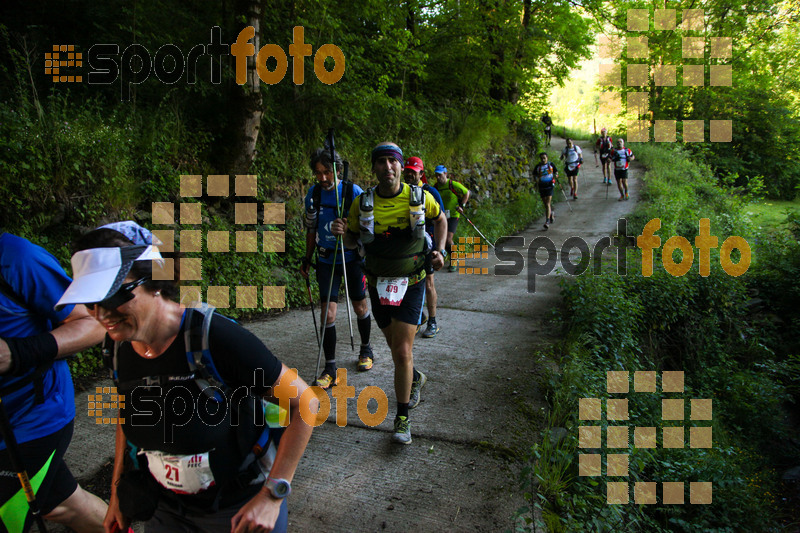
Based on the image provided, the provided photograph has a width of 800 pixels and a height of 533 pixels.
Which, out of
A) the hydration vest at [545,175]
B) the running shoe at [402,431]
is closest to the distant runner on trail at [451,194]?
the running shoe at [402,431]

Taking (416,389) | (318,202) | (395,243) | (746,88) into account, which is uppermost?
(746,88)

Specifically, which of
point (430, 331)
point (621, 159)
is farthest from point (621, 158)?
point (430, 331)

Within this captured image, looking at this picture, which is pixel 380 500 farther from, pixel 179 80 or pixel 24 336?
pixel 179 80

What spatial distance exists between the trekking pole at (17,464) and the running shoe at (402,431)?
2.15 metres

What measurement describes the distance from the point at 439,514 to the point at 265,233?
18.5ft

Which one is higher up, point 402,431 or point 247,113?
point 247,113

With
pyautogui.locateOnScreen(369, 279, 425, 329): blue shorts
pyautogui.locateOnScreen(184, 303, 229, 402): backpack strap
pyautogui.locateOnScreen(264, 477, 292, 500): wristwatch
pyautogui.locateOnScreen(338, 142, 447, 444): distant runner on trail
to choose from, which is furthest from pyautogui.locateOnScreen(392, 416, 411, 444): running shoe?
pyautogui.locateOnScreen(184, 303, 229, 402): backpack strap

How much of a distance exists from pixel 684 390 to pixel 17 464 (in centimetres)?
771

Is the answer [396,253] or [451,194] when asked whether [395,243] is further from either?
[451,194]

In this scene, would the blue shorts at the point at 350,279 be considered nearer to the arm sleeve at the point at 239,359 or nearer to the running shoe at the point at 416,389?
the running shoe at the point at 416,389

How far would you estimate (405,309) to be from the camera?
362 centimetres

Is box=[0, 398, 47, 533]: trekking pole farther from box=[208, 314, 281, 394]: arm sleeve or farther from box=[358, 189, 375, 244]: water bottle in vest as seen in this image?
box=[358, 189, 375, 244]: water bottle in vest

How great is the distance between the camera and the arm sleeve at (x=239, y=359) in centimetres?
158

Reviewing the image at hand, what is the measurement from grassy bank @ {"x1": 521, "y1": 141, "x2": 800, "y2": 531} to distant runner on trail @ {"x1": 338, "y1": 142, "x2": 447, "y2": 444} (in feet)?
3.49
